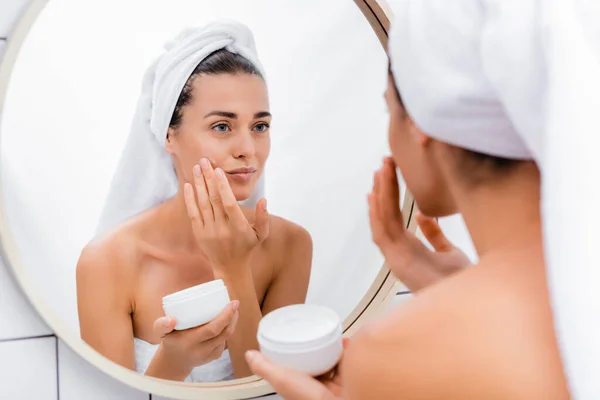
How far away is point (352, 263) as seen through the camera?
839 millimetres

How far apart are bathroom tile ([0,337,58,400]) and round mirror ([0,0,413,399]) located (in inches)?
1.8

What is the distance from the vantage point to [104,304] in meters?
0.69

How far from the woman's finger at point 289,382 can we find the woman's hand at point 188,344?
140 millimetres

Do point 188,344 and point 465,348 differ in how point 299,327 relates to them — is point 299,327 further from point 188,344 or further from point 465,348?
point 465,348

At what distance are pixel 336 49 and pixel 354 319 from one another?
39 centimetres

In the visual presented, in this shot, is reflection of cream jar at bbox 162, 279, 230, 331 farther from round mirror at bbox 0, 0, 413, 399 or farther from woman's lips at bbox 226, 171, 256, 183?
woman's lips at bbox 226, 171, 256, 183

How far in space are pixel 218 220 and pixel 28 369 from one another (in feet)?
0.95

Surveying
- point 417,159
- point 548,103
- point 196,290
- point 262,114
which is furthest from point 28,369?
point 548,103

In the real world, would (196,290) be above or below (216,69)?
below

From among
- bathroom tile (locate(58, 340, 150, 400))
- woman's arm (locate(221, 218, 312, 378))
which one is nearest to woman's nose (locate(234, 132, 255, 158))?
woman's arm (locate(221, 218, 312, 378))

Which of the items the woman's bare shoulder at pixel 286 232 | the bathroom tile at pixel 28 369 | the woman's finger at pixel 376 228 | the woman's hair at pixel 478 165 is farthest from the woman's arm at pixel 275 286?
the woman's hair at pixel 478 165

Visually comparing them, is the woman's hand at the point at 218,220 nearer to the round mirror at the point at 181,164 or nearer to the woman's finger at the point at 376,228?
the round mirror at the point at 181,164

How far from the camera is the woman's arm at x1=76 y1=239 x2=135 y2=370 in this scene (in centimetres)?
69

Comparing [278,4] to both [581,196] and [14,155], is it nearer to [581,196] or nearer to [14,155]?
[14,155]
